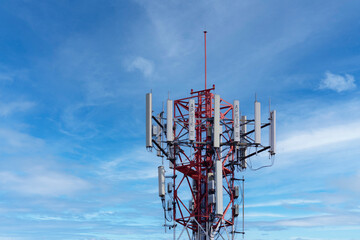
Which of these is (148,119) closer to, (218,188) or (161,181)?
(161,181)

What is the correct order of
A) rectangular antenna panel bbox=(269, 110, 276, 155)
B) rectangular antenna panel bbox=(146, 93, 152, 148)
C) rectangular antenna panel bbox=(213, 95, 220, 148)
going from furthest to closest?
rectangular antenna panel bbox=(269, 110, 276, 155) < rectangular antenna panel bbox=(146, 93, 152, 148) < rectangular antenna panel bbox=(213, 95, 220, 148)

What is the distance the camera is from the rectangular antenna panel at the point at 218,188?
74.3m

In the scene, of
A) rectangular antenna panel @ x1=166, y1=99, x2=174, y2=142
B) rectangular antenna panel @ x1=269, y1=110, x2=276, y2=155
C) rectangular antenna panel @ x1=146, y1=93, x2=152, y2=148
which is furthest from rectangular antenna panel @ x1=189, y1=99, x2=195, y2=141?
rectangular antenna panel @ x1=269, y1=110, x2=276, y2=155

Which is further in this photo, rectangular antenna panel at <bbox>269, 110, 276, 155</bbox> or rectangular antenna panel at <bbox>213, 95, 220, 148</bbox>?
rectangular antenna panel at <bbox>269, 110, 276, 155</bbox>

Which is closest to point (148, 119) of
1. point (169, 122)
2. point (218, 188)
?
point (169, 122)

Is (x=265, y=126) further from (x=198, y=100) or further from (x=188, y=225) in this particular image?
(x=188, y=225)

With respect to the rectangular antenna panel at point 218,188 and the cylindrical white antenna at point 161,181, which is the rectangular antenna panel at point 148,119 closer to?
the cylindrical white antenna at point 161,181

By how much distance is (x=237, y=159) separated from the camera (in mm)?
80812

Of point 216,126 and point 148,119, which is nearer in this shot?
point 216,126

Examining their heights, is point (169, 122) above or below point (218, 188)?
→ above

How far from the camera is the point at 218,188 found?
244 feet

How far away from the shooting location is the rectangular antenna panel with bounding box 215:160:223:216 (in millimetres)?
74312

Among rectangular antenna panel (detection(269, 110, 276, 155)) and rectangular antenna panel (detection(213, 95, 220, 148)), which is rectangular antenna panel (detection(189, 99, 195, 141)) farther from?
rectangular antenna panel (detection(269, 110, 276, 155))

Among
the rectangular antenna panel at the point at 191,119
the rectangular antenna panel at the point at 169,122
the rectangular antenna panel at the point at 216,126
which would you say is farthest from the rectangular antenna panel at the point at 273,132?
the rectangular antenna panel at the point at 169,122
